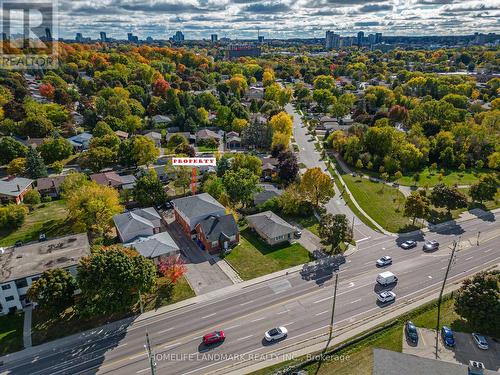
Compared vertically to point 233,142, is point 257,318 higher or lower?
lower

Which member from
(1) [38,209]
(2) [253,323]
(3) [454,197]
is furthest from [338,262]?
(1) [38,209]

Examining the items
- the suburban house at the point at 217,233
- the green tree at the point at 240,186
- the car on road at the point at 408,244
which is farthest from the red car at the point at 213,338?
the car on road at the point at 408,244

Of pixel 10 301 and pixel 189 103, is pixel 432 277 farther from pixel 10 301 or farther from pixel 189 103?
pixel 189 103

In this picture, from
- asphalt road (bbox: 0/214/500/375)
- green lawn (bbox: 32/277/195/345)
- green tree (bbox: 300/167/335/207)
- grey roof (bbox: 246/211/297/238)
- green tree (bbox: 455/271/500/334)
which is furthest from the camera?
green tree (bbox: 300/167/335/207)

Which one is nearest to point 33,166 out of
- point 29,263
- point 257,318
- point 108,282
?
point 29,263

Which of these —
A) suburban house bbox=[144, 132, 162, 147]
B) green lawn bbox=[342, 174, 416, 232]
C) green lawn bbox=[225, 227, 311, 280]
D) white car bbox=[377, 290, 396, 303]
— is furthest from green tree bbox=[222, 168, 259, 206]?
suburban house bbox=[144, 132, 162, 147]

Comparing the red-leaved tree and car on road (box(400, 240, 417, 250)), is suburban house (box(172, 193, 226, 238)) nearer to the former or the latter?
the red-leaved tree

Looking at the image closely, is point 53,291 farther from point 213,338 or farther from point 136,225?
point 213,338
